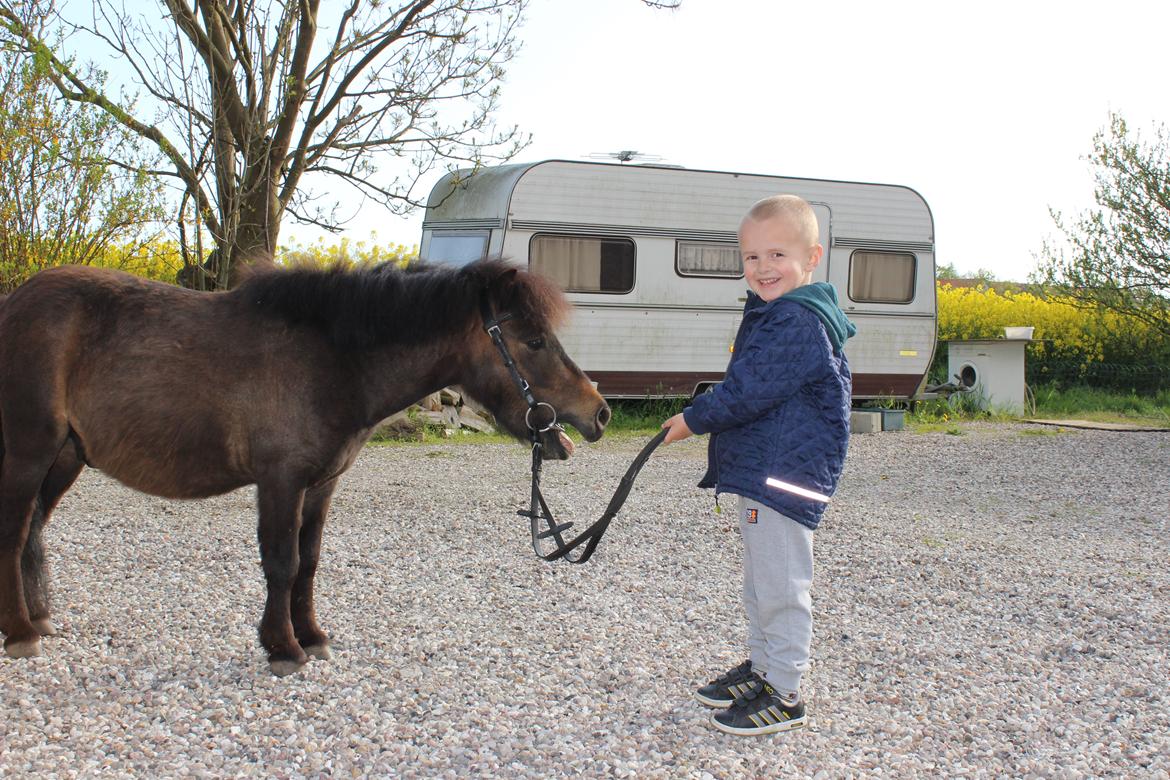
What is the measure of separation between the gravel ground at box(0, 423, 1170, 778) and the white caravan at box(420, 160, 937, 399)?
15.9ft

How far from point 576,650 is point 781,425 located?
154 centimetres

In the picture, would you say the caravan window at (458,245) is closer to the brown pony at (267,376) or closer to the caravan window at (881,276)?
the caravan window at (881,276)

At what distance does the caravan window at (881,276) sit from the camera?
44.3 ft

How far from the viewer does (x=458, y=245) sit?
12.1 metres

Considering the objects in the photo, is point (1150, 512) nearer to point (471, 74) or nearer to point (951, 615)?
point (951, 615)

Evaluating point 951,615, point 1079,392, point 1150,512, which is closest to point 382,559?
point 951,615

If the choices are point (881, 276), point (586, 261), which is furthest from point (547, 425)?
point (881, 276)

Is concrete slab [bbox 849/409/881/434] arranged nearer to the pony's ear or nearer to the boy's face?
the pony's ear

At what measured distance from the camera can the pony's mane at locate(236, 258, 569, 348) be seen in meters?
3.60

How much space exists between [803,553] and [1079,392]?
1695 centimetres

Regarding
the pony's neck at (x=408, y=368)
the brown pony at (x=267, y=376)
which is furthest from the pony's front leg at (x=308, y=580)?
the pony's neck at (x=408, y=368)

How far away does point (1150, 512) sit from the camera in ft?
26.0

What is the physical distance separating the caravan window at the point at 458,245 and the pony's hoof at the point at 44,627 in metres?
7.82

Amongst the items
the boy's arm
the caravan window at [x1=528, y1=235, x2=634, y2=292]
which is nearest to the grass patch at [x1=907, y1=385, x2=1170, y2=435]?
the caravan window at [x1=528, y1=235, x2=634, y2=292]
